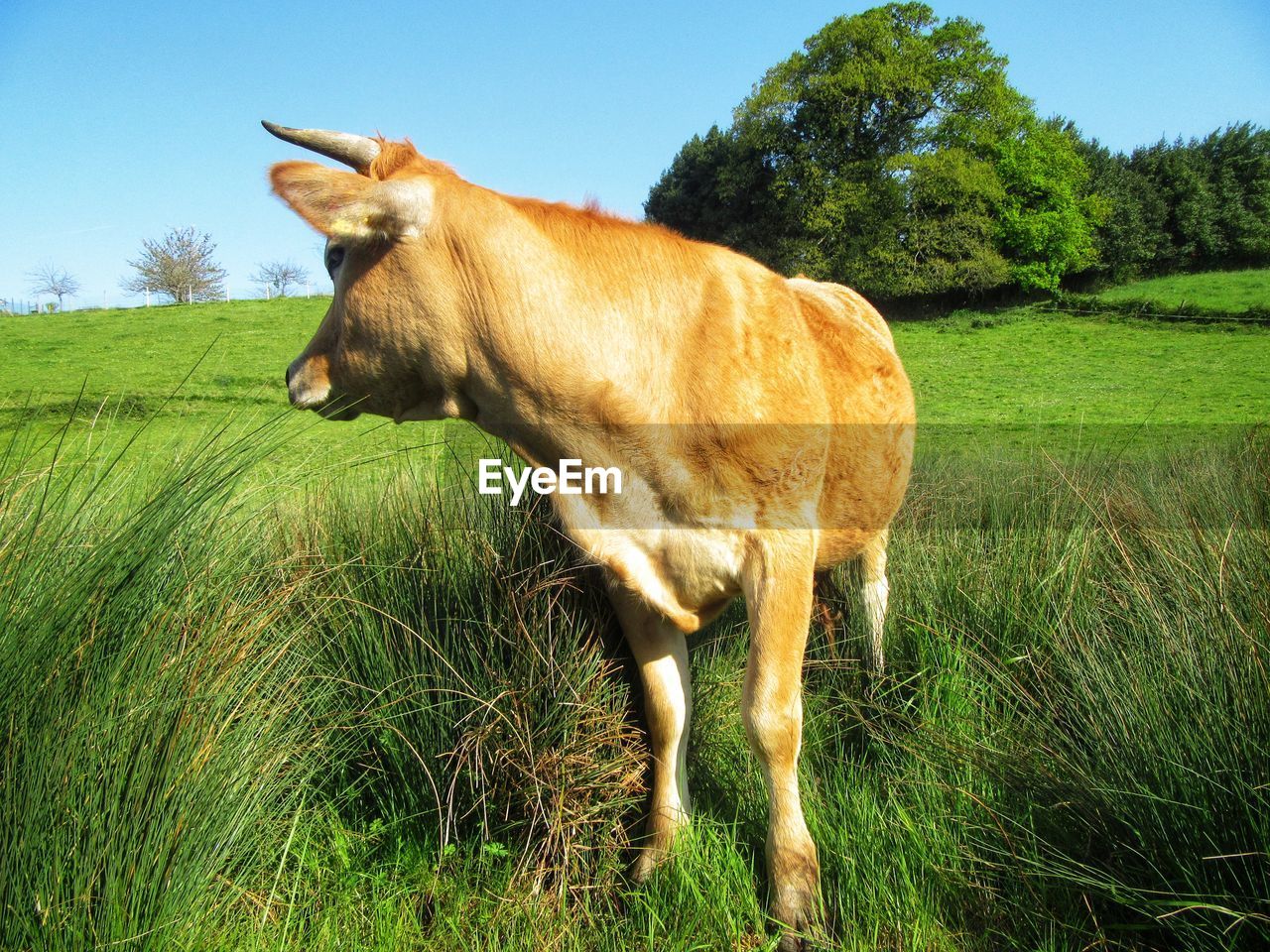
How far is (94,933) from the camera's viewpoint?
1892mm

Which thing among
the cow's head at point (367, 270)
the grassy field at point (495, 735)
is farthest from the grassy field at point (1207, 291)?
the cow's head at point (367, 270)

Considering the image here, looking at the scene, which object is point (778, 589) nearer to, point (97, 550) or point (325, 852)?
point (325, 852)

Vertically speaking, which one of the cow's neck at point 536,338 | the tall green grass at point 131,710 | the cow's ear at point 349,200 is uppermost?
the cow's ear at point 349,200

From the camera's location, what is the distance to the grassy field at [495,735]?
2.03 meters

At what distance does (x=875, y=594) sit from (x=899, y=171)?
91.2 ft

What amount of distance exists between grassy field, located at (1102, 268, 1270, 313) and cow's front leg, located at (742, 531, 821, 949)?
2861 cm

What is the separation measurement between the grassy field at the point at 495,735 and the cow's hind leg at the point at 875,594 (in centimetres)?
A: 11

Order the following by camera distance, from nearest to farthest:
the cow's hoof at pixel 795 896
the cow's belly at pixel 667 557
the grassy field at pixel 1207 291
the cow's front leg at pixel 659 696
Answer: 1. the cow's hoof at pixel 795 896
2. the cow's belly at pixel 667 557
3. the cow's front leg at pixel 659 696
4. the grassy field at pixel 1207 291

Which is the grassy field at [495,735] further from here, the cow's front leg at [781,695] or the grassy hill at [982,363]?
the grassy hill at [982,363]

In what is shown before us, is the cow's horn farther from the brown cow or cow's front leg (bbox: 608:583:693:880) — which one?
cow's front leg (bbox: 608:583:693:880)

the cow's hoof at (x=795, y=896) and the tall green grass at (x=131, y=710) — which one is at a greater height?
the tall green grass at (x=131, y=710)

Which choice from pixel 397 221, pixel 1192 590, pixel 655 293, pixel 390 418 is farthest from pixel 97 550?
pixel 1192 590

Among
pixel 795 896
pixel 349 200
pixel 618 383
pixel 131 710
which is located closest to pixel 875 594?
pixel 795 896

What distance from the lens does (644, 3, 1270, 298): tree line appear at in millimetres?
28031
